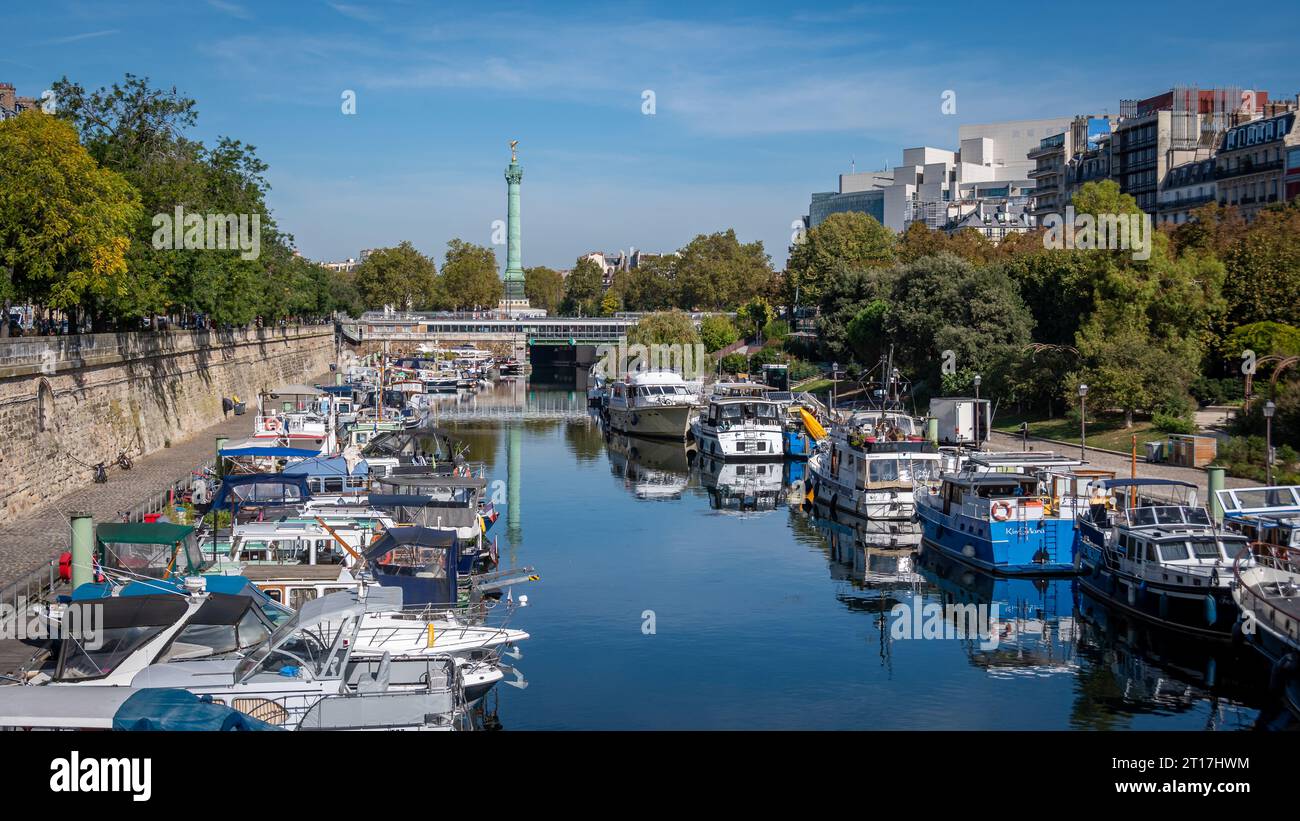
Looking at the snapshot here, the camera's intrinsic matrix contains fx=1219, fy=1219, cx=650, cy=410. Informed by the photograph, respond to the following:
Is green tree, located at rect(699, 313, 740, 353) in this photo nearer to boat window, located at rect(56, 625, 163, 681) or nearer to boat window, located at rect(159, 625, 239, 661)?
boat window, located at rect(159, 625, 239, 661)

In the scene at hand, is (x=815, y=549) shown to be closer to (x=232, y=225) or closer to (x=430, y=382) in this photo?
(x=232, y=225)

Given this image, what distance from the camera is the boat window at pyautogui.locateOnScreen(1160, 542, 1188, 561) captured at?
22672 mm

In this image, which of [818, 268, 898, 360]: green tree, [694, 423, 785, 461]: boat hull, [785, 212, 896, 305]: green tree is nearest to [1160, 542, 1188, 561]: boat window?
[694, 423, 785, 461]: boat hull

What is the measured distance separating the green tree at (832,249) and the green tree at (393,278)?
169ft

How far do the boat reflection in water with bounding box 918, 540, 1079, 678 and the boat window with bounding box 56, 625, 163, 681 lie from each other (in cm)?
1355

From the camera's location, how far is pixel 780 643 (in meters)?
22.6

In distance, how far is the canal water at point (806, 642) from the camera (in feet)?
61.1

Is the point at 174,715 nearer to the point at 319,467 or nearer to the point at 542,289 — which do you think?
the point at 319,467

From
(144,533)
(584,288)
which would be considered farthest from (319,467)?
(584,288)

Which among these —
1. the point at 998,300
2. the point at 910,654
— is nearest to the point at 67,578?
the point at 910,654

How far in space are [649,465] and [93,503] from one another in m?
24.3

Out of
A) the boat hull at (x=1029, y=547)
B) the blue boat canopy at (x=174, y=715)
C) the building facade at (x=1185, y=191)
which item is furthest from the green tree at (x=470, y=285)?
the blue boat canopy at (x=174, y=715)

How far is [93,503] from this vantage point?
31.5 meters
